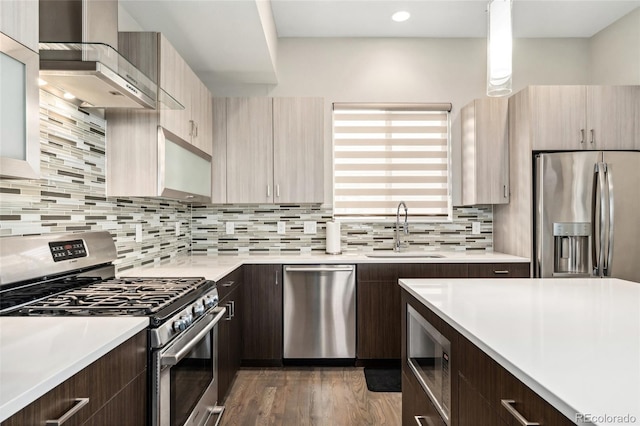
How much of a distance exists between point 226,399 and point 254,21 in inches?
96.0

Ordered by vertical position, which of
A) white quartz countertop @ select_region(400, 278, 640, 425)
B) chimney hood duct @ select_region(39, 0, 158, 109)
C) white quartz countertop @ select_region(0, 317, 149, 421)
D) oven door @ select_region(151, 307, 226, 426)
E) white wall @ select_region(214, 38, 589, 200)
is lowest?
oven door @ select_region(151, 307, 226, 426)

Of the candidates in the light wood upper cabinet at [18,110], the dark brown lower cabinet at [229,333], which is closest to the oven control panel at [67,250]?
the light wood upper cabinet at [18,110]

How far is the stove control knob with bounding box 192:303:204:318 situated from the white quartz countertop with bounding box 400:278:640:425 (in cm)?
94

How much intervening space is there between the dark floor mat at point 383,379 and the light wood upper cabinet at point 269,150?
4.80ft

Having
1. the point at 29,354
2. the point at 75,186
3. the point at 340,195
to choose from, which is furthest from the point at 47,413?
the point at 340,195

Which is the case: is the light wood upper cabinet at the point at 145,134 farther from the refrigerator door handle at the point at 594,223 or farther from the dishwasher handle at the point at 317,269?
the refrigerator door handle at the point at 594,223

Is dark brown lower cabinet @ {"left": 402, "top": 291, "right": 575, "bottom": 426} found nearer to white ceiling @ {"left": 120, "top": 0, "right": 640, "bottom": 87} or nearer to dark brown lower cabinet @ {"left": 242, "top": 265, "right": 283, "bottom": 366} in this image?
dark brown lower cabinet @ {"left": 242, "top": 265, "right": 283, "bottom": 366}

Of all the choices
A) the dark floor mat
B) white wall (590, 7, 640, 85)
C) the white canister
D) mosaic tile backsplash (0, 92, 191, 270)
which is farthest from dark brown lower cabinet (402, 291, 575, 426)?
white wall (590, 7, 640, 85)

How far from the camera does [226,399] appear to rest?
103 inches

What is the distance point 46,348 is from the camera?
1.01 metres

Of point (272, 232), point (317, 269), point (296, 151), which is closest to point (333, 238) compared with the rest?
point (317, 269)

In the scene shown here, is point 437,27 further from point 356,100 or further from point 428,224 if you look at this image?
point 428,224

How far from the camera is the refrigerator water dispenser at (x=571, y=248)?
9.96 feet

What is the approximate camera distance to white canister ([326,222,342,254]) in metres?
3.55
